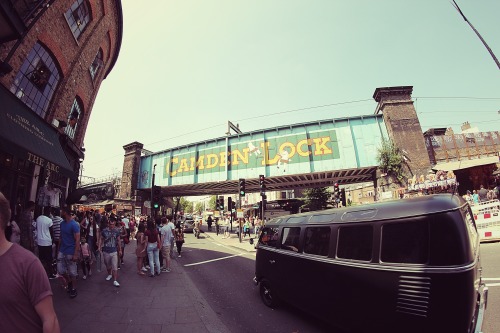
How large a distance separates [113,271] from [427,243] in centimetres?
767

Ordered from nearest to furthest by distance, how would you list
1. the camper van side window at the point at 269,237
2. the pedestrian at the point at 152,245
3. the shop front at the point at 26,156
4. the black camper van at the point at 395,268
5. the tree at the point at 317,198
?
the black camper van at the point at 395,268, the camper van side window at the point at 269,237, the shop front at the point at 26,156, the pedestrian at the point at 152,245, the tree at the point at 317,198

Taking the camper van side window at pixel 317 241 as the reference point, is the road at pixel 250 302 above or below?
below

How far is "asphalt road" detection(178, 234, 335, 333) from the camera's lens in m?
4.79

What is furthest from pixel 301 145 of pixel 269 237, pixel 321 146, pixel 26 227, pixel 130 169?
pixel 130 169

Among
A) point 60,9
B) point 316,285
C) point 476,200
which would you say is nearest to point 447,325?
point 316,285

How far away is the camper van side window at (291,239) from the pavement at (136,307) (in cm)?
201

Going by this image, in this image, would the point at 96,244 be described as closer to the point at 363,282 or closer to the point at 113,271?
the point at 113,271

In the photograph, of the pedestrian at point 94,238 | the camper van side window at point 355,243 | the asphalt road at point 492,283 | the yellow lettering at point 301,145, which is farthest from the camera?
the yellow lettering at point 301,145

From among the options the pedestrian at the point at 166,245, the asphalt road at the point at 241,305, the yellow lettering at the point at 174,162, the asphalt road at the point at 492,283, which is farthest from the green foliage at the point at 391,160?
the yellow lettering at the point at 174,162

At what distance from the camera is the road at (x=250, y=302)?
186 inches

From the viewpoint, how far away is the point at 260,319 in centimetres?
515

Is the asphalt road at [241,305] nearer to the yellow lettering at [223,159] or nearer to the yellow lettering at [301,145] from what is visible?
the yellow lettering at [301,145]

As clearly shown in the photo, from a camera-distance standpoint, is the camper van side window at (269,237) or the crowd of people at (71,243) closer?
the camper van side window at (269,237)

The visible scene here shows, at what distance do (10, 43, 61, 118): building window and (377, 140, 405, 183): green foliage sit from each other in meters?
20.2
